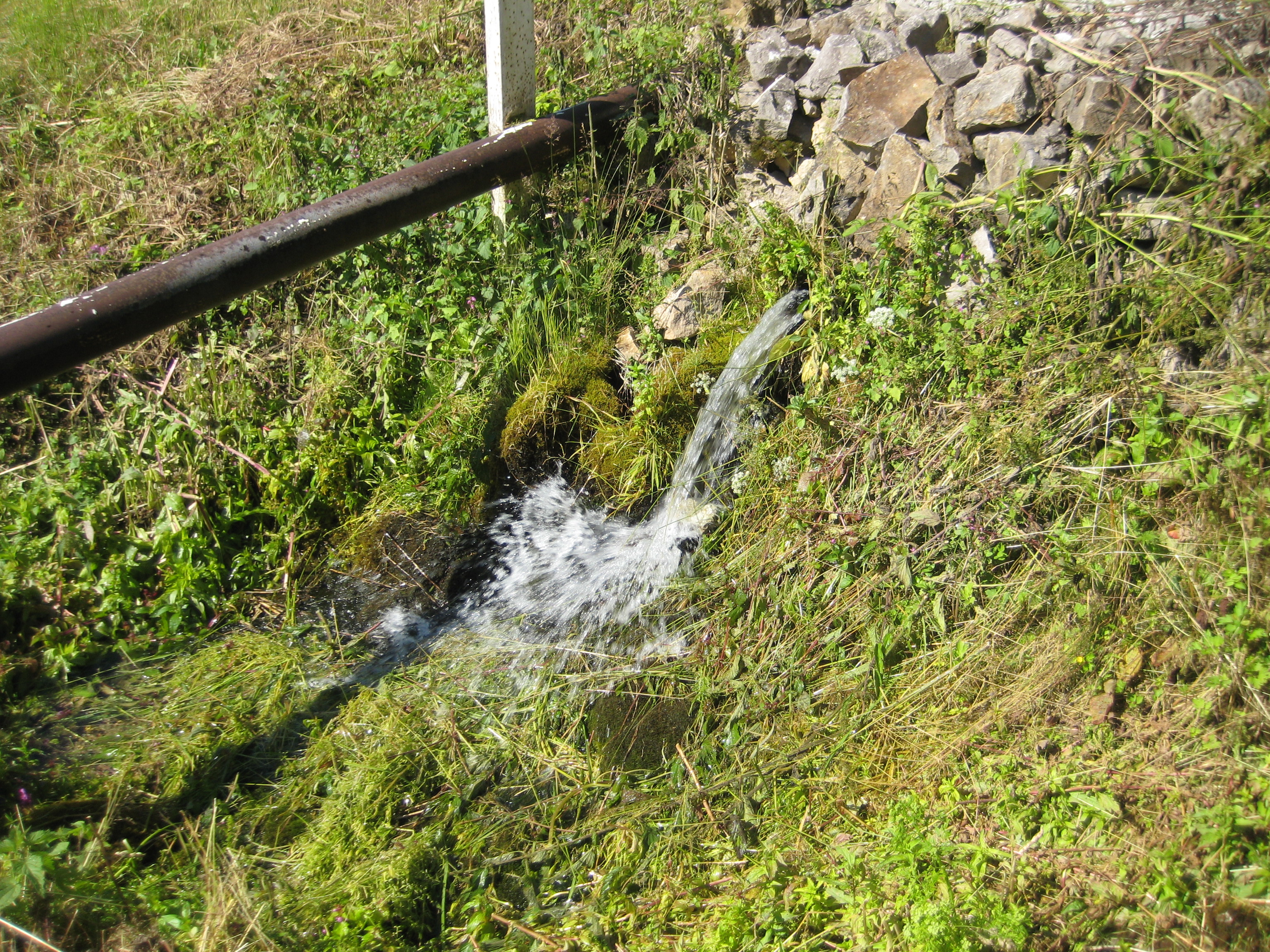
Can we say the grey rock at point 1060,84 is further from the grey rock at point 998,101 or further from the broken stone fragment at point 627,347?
the broken stone fragment at point 627,347

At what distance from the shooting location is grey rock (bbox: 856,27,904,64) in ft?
13.2

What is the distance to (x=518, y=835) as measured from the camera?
286cm

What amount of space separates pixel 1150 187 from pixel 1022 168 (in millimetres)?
454

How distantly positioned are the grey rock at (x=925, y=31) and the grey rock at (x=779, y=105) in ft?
1.85

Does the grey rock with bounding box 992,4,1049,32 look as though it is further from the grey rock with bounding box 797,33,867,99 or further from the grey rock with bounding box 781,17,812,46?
the grey rock with bounding box 781,17,812,46

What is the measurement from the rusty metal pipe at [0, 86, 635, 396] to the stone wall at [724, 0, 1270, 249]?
3.04ft

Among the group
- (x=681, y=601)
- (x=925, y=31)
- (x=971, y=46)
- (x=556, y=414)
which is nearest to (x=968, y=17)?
(x=925, y=31)

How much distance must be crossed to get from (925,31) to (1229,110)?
57.8 inches

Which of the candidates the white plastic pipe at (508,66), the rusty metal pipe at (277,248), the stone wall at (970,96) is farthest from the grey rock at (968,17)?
the white plastic pipe at (508,66)

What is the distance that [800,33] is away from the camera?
4.54 metres

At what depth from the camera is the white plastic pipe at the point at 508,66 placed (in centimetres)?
419

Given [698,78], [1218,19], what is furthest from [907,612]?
[698,78]

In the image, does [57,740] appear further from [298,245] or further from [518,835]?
[298,245]

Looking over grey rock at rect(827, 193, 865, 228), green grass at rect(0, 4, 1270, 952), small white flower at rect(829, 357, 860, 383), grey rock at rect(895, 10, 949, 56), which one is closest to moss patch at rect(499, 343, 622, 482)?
green grass at rect(0, 4, 1270, 952)
